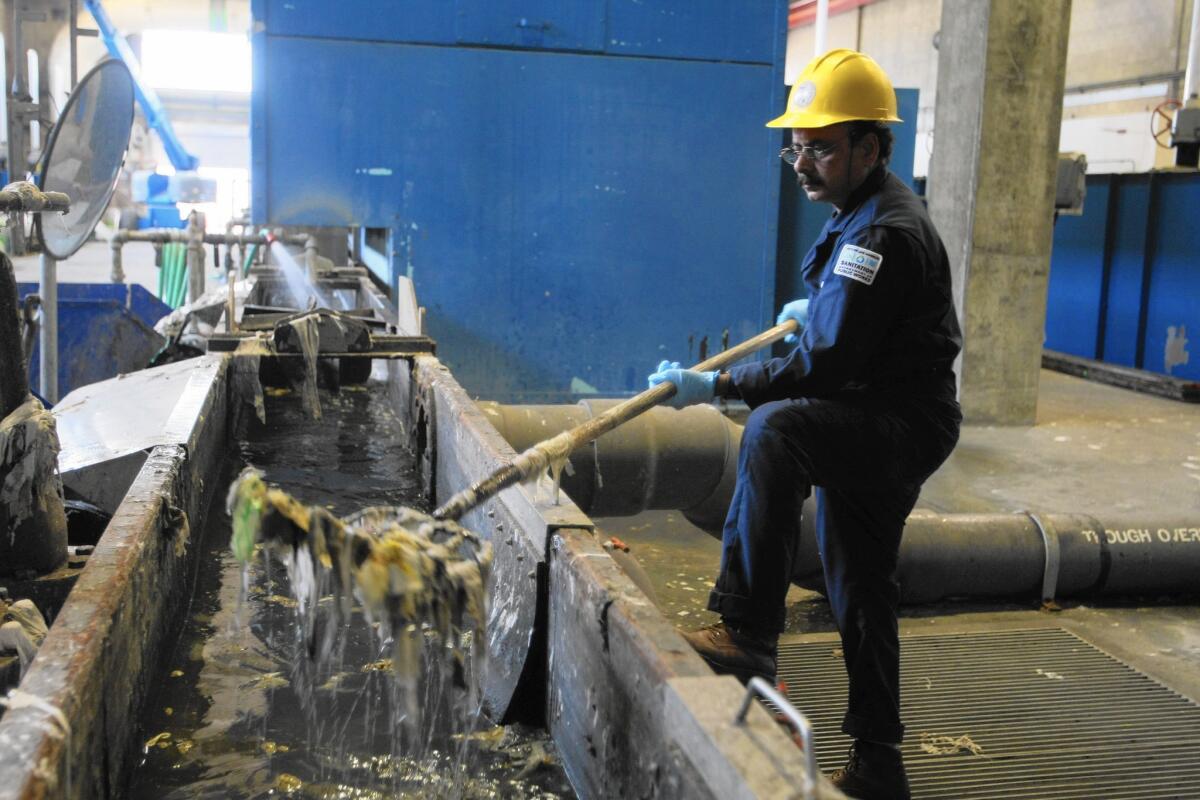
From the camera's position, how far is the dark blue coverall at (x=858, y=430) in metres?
2.41

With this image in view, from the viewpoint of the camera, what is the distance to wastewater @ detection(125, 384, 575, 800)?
7.04 ft

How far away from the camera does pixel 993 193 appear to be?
23.4ft

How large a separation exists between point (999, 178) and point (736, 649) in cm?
552

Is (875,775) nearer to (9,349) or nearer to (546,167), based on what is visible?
(9,349)

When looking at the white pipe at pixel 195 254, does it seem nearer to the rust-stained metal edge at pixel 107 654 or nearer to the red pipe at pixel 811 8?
the rust-stained metal edge at pixel 107 654

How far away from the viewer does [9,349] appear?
250cm

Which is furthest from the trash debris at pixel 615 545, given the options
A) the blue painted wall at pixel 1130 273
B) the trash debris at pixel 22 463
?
the blue painted wall at pixel 1130 273

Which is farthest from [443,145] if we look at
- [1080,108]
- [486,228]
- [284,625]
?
[1080,108]

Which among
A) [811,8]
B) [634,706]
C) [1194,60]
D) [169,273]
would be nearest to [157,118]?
[169,273]

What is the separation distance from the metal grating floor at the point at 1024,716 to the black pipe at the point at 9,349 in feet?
7.21

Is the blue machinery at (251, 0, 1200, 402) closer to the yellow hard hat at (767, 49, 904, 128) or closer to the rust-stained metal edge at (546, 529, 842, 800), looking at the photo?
the yellow hard hat at (767, 49, 904, 128)

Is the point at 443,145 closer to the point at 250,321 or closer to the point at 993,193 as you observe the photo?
the point at 250,321

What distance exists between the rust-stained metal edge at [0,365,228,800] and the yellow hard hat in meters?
1.66

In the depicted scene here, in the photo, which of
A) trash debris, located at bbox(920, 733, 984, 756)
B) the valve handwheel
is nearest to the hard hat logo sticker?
trash debris, located at bbox(920, 733, 984, 756)
